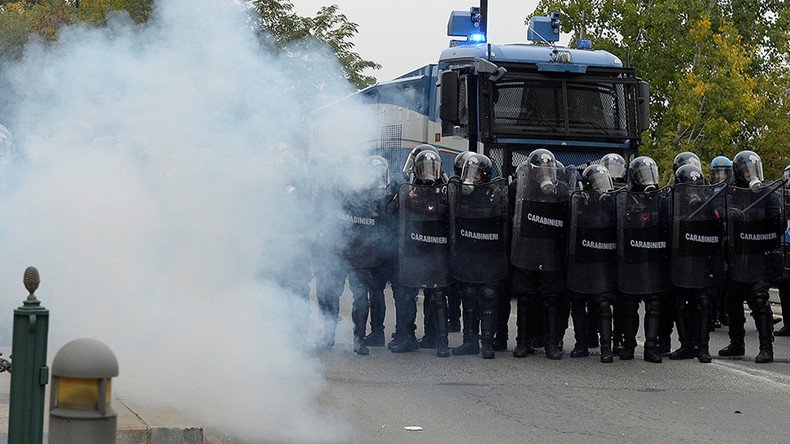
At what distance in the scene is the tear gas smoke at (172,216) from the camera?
27.3ft

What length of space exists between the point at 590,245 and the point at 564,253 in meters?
0.28

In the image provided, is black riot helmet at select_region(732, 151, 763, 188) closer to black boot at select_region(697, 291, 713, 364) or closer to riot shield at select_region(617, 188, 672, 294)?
riot shield at select_region(617, 188, 672, 294)

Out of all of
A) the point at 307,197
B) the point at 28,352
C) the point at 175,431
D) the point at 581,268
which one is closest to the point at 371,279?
the point at 307,197

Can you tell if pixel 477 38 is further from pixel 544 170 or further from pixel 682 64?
pixel 682 64

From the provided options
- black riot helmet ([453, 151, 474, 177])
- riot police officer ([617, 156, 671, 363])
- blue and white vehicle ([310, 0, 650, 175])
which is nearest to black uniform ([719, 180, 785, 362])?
riot police officer ([617, 156, 671, 363])

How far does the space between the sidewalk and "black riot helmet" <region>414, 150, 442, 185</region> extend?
499 centimetres

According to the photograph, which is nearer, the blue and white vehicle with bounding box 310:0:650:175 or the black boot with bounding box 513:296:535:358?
the black boot with bounding box 513:296:535:358

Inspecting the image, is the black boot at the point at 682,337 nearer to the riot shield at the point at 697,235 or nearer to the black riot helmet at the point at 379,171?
the riot shield at the point at 697,235

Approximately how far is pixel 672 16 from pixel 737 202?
20859mm

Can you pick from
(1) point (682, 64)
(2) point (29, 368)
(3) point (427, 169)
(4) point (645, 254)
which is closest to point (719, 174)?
(4) point (645, 254)

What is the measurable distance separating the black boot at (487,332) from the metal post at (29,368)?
22.7ft

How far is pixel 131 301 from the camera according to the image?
8789 millimetres

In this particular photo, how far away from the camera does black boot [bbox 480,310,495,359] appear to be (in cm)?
1159

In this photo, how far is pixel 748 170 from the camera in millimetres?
12078
